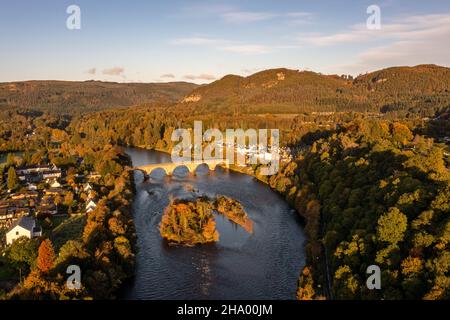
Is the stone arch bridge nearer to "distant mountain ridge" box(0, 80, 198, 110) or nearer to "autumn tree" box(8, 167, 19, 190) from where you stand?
"autumn tree" box(8, 167, 19, 190)

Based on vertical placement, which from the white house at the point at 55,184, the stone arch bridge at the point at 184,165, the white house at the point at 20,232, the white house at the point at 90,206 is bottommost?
the white house at the point at 20,232

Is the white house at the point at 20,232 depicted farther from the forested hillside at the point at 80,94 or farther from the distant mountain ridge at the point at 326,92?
the forested hillside at the point at 80,94

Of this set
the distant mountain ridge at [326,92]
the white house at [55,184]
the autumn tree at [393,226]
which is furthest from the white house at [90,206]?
the distant mountain ridge at [326,92]

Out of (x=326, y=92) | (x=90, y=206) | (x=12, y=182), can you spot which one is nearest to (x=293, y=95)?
(x=326, y=92)

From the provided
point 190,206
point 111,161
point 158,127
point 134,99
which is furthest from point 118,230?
point 134,99

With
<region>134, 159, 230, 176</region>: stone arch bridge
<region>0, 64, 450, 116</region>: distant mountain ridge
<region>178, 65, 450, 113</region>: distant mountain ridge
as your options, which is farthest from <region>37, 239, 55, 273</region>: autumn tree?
<region>178, 65, 450, 113</region>: distant mountain ridge

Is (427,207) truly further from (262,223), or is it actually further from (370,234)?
(262,223)
